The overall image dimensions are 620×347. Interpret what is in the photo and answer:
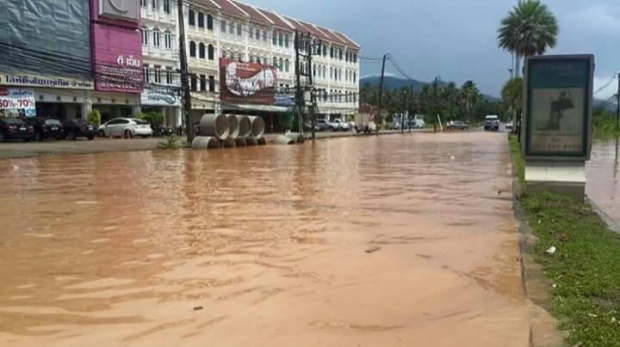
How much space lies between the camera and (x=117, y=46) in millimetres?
47844

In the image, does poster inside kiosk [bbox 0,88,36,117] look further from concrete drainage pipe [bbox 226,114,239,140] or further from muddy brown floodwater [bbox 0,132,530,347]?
muddy brown floodwater [bbox 0,132,530,347]

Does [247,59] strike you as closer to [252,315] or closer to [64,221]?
[64,221]

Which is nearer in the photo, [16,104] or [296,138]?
[16,104]

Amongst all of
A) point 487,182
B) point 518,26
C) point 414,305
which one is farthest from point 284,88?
point 414,305

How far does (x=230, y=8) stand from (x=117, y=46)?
1866 cm

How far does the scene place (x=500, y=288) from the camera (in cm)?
554

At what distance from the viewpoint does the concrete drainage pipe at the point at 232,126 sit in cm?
3256

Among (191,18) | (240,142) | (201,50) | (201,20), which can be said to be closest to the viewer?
(240,142)

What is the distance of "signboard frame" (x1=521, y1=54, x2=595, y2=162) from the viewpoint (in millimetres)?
10000

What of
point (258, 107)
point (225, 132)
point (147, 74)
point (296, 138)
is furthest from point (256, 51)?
point (225, 132)

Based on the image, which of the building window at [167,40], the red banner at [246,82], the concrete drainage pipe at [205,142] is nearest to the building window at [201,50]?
the red banner at [246,82]

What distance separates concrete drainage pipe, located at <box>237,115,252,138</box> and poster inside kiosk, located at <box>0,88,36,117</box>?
1335 cm

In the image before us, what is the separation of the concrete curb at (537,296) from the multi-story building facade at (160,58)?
45556 mm

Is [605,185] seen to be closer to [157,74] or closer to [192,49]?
[157,74]
